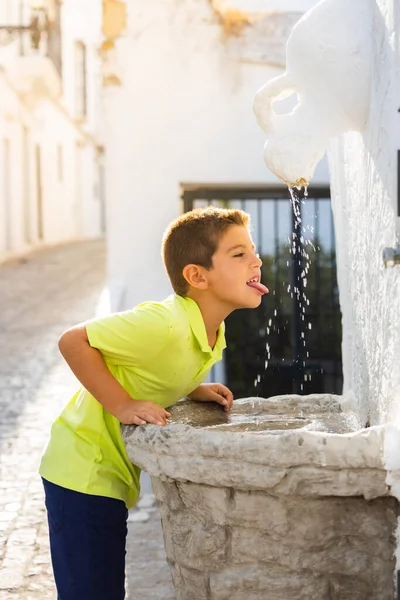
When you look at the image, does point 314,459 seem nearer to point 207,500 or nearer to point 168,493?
point 207,500

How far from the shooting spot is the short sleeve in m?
2.23

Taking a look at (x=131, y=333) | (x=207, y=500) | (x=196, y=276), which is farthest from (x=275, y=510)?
(x=196, y=276)

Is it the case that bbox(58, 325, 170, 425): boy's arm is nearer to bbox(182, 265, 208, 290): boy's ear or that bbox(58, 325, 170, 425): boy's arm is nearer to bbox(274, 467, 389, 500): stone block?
bbox(182, 265, 208, 290): boy's ear

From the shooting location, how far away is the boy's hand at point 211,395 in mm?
2684

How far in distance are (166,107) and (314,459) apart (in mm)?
3855

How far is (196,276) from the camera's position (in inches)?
94.6

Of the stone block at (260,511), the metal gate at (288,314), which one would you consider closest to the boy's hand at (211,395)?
the stone block at (260,511)

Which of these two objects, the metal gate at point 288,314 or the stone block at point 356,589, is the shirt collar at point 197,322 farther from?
the metal gate at point 288,314

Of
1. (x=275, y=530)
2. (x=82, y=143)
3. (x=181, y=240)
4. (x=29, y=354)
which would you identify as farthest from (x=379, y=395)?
(x=82, y=143)

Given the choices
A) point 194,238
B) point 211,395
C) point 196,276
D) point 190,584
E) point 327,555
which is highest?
point 194,238

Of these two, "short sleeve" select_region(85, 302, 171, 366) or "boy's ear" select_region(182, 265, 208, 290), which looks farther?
"boy's ear" select_region(182, 265, 208, 290)

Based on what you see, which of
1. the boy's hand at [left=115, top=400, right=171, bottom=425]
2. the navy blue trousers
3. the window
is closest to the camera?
the boy's hand at [left=115, top=400, right=171, bottom=425]

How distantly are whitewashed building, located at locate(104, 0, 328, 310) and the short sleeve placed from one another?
3.07m

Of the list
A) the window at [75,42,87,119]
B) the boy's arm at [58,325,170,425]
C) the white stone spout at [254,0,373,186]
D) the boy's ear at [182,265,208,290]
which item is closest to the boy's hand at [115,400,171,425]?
the boy's arm at [58,325,170,425]
